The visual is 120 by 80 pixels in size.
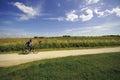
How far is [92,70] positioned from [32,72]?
4.19 m

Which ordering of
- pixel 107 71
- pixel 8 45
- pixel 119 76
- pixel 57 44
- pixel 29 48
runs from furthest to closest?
pixel 57 44 → pixel 8 45 → pixel 29 48 → pixel 107 71 → pixel 119 76

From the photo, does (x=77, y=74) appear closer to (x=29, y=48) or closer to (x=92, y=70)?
(x=92, y=70)

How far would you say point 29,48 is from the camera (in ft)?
54.1

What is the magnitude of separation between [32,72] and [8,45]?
12.8 metres

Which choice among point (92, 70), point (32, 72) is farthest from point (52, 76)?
point (92, 70)

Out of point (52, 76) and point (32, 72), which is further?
point (32, 72)

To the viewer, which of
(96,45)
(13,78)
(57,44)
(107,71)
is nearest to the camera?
(13,78)

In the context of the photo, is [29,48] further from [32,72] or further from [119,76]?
[119,76]

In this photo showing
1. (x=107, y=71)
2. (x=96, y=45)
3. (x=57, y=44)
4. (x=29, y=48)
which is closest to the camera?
(x=107, y=71)

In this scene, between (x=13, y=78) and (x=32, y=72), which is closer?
(x=13, y=78)

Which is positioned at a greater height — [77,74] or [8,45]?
[8,45]

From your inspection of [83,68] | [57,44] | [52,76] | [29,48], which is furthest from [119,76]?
[57,44]

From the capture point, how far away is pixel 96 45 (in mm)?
26891

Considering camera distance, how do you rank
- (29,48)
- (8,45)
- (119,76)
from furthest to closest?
(8,45)
(29,48)
(119,76)
